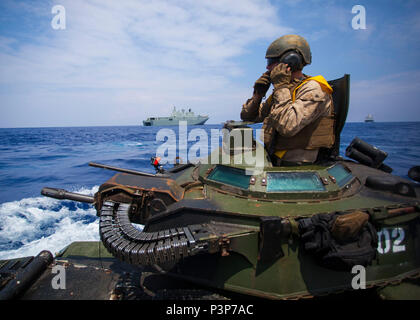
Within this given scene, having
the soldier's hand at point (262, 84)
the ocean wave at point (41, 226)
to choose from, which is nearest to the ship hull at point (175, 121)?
the ocean wave at point (41, 226)

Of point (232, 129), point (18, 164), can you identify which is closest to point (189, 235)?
point (232, 129)

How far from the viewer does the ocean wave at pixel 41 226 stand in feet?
22.3

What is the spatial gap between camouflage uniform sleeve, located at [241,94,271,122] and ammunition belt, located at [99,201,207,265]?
3396 millimetres

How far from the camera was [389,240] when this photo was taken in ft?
10.4

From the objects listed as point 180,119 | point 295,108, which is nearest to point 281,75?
point 295,108

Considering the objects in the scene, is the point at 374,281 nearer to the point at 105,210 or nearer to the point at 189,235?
the point at 189,235

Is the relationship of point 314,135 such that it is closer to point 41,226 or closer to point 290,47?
point 290,47

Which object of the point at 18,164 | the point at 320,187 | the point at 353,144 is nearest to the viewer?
the point at 320,187

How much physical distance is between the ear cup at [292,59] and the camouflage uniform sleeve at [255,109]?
129cm

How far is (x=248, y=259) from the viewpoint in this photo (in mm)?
2914

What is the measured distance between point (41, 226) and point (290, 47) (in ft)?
28.3

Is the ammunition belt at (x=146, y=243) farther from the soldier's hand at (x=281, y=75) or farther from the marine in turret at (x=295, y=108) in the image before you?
the soldier's hand at (x=281, y=75)

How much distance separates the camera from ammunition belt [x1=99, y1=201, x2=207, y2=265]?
2576 mm
